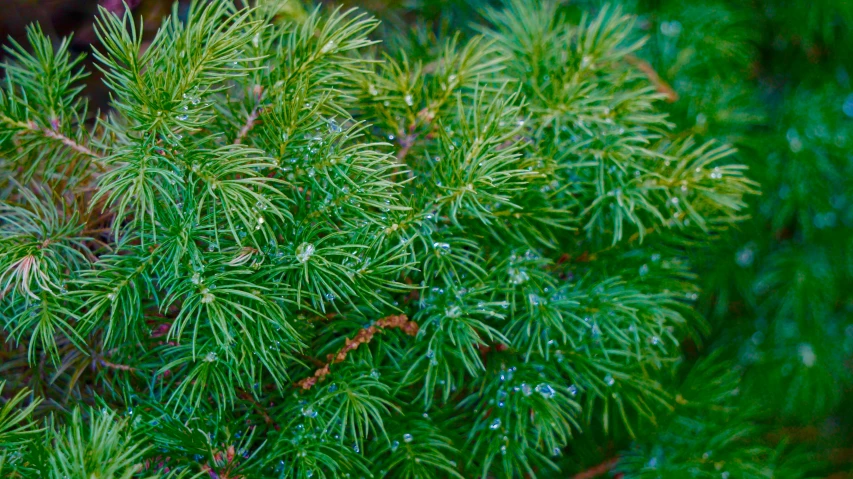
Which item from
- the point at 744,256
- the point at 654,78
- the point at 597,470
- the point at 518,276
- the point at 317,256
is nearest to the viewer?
the point at 317,256

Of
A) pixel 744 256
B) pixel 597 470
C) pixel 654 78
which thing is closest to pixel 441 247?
pixel 597 470

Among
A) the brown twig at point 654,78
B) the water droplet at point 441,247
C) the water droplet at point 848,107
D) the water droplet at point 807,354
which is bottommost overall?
the water droplet at point 807,354

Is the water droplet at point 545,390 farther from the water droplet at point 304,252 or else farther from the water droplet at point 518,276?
the water droplet at point 304,252

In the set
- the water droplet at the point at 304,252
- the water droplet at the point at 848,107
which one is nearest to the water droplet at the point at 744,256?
the water droplet at the point at 848,107

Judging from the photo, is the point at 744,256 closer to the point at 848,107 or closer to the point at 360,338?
the point at 848,107

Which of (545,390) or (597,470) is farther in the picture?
(597,470)

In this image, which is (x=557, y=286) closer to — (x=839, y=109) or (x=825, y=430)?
(x=839, y=109)

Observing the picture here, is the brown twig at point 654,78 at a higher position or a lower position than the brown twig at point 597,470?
higher
